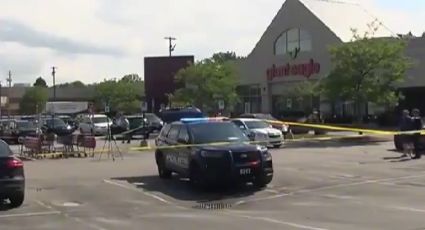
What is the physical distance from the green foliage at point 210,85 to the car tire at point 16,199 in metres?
48.0

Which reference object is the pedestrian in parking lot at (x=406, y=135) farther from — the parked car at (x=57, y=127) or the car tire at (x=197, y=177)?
the parked car at (x=57, y=127)

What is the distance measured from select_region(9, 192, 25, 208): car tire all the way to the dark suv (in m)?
3.88

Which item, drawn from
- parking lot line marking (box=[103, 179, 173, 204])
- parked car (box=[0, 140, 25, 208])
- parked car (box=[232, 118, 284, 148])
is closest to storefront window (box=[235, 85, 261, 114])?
parked car (box=[232, 118, 284, 148])

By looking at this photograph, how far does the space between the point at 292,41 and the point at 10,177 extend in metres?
50.3

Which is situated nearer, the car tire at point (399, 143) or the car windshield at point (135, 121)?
the car tire at point (399, 143)

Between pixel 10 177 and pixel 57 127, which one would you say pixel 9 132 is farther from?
pixel 10 177

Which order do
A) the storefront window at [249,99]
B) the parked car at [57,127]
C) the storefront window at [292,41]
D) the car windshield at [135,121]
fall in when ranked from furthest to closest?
the storefront window at [249,99] → the storefront window at [292,41] → the parked car at [57,127] → the car windshield at [135,121]

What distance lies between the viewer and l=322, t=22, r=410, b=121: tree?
131 ft

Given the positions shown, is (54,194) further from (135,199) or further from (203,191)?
(203,191)

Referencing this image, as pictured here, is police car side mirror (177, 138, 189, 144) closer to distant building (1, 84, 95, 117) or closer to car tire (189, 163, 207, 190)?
car tire (189, 163, 207, 190)

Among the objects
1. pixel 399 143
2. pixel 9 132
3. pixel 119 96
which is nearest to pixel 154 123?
pixel 9 132

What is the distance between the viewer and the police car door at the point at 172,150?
59.2 ft

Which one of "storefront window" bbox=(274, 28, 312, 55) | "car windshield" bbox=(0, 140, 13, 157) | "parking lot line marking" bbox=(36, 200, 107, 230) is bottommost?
"parking lot line marking" bbox=(36, 200, 107, 230)

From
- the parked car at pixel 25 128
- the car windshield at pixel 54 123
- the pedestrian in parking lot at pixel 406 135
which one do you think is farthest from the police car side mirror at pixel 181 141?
the car windshield at pixel 54 123
